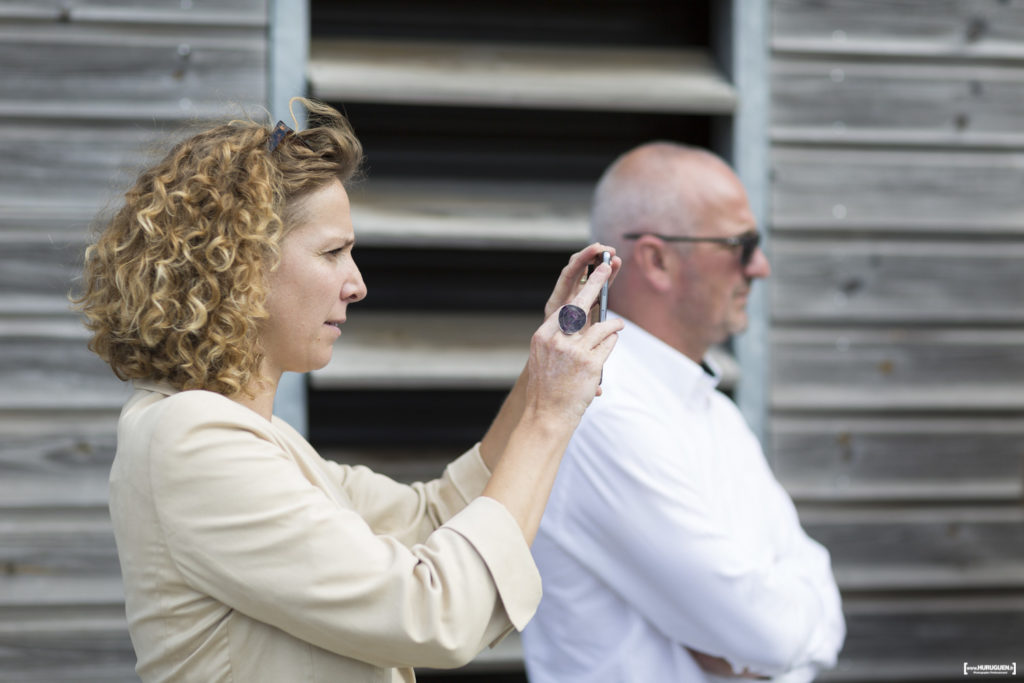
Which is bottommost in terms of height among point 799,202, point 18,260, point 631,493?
point 631,493

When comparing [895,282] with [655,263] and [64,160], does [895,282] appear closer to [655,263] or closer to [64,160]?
[655,263]

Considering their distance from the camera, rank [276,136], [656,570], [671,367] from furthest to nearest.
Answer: [671,367] < [656,570] < [276,136]

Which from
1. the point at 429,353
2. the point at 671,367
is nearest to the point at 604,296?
the point at 671,367

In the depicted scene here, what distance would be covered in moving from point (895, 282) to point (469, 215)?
1243 mm

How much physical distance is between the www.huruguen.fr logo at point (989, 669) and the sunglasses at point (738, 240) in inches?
57.7

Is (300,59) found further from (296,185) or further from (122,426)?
(122,426)

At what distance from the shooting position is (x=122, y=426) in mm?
1256

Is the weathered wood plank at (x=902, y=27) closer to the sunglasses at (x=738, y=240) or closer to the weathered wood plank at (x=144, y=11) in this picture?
the sunglasses at (x=738, y=240)

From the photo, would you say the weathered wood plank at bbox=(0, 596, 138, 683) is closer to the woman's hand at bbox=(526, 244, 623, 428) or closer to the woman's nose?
the woman's nose

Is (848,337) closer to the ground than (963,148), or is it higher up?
closer to the ground

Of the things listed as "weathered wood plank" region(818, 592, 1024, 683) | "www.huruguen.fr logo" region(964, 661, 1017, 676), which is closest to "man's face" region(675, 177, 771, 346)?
"weathered wood plank" region(818, 592, 1024, 683)

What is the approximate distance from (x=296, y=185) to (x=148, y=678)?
68cm

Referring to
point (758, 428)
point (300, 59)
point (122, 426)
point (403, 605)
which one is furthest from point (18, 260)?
point (758, 428)

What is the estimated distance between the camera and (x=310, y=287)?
1334 mm
